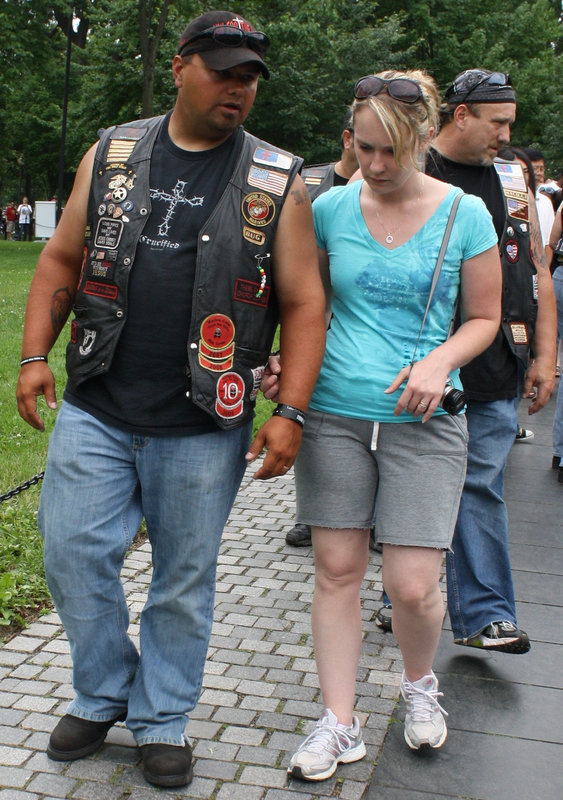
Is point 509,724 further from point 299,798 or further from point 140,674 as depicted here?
point 140,674

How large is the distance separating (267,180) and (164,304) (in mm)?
464

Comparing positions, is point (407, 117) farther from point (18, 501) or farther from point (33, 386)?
point (18, 501)

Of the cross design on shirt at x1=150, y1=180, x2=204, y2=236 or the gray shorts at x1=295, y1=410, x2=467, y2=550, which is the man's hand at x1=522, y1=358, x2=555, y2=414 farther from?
the cross design on shirt at x1=150, y1=180, x2=204, y2=236

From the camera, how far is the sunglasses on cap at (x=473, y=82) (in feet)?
12.5

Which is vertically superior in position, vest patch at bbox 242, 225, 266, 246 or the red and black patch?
vest patch at bbox 242, 225, 266, 246

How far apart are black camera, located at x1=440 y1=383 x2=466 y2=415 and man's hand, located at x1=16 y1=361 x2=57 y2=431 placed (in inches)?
45.0

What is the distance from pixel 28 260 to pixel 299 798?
24941 millimetres

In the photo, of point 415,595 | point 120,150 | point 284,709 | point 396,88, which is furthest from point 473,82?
point 284,709

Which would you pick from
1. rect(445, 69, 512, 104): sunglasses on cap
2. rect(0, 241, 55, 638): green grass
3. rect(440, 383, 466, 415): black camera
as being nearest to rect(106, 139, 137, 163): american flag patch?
rect(440, 383, 466, 415): black camera

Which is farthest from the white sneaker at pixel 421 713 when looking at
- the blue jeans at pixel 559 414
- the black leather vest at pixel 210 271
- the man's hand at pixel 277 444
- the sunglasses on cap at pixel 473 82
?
the blue jeans at pixel 559 414

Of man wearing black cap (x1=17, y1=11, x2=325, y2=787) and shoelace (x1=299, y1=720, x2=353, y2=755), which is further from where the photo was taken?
shoelace (x1=299, y1=720, x2=353, y2=755)

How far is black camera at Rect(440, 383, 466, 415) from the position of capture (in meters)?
2.98

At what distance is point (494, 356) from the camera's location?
3859 millimetres

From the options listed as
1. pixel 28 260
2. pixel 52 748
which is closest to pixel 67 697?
pixel 52 748
